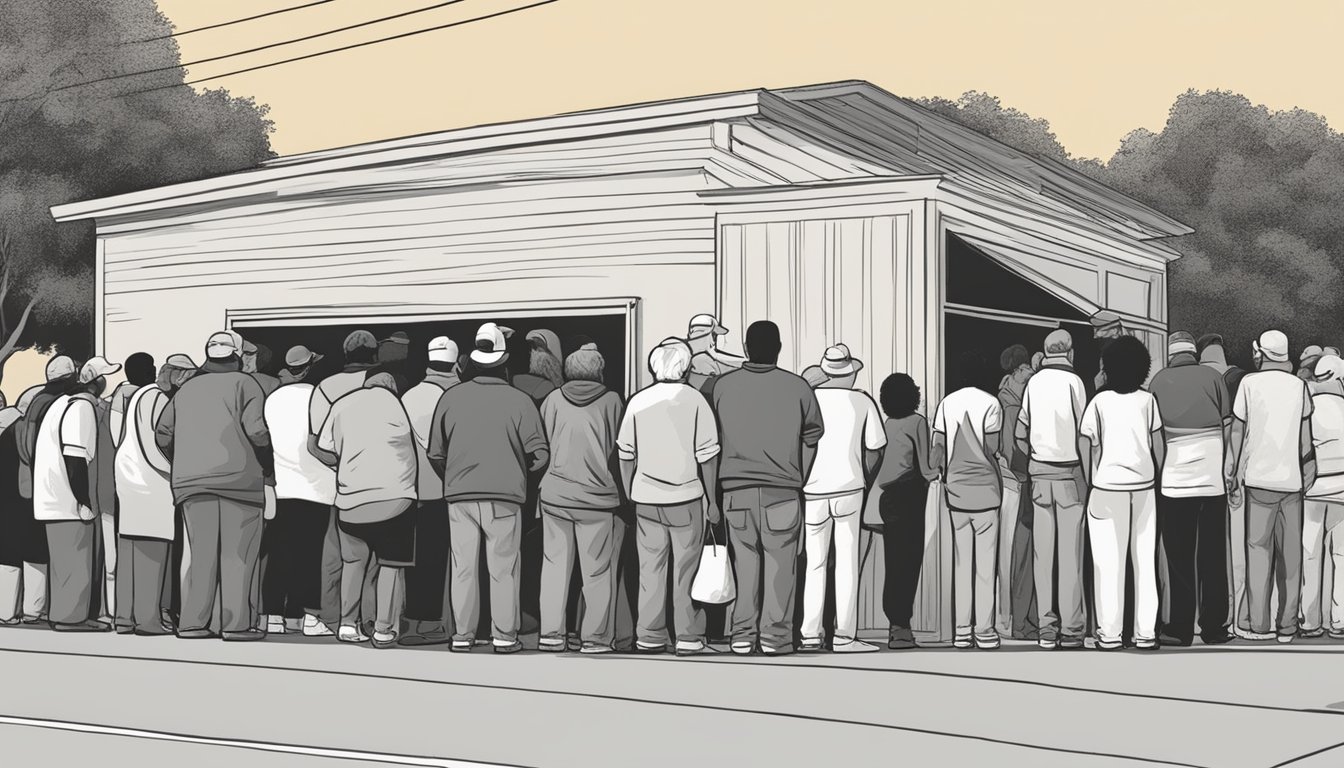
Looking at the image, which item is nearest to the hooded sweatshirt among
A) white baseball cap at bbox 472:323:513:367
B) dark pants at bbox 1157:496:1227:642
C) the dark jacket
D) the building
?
white baseball cap at bbox 472:323:513:367

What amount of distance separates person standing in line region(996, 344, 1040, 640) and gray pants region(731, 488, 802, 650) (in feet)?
5.00

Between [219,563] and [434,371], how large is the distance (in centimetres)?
201

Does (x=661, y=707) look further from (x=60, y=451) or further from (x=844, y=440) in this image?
(x=60, y=451)

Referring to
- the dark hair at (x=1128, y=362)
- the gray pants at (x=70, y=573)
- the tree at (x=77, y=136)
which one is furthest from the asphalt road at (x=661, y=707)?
the tree at (x=77, y=136)

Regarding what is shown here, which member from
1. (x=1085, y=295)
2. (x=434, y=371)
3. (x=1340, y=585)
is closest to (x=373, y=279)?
(x=434, y=371)

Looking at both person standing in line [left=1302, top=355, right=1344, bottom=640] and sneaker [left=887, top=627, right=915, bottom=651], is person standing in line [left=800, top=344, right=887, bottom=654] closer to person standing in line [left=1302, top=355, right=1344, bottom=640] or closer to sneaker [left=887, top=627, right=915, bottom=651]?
sneaker [left=887, top=627, right=915, bottom=651]

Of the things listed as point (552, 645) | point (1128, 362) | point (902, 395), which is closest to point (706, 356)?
point (902, 395)

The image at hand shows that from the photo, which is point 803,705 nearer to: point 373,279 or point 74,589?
point 74,589

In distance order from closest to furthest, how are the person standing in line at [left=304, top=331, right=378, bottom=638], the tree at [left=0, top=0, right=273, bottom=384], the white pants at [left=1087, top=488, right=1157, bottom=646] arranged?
the white pants at [left=1087, top=488, right=1157, bottom=646], the person standing in line at [left=304, top=331, right=378, bottom=638], the tree at [left=0, top=0, right=273, bottom=384]

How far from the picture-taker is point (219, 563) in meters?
12.1

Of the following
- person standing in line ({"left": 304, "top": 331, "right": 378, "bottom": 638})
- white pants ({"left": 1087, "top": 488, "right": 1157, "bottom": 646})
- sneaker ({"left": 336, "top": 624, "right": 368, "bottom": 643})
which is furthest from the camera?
sneaker ({"left": 336, "top": 624, "right": 368, "bottom": 643})

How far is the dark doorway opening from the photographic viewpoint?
14.5m

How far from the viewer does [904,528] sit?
1159 cm

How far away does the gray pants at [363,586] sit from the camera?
11.9 meters
